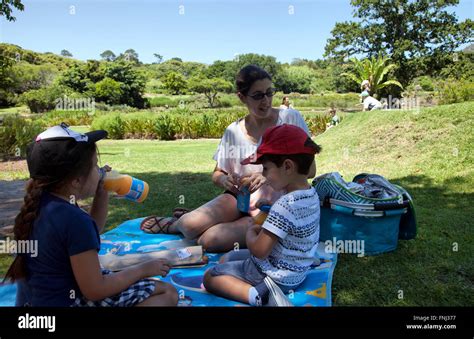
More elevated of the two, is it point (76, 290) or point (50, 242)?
point (50, 242)

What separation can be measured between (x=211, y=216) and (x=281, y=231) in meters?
1.30

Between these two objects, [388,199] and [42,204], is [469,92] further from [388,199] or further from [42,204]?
[42,204]

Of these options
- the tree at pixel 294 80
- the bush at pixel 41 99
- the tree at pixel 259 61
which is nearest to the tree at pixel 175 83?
the tree at pixel 259 61

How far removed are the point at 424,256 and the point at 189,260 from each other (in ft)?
6.04

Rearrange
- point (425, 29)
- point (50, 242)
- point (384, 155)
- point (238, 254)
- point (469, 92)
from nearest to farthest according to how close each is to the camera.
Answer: point (50, 242) < point (238, 254) < point (384, 155) < point (469, 92) < point (425, 29)

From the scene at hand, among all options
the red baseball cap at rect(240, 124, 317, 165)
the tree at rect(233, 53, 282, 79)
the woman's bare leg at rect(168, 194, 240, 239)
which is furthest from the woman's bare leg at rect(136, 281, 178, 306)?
the tree at rect(233, 53, 282, 79)

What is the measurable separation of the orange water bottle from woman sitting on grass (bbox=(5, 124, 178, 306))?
1.39 feet

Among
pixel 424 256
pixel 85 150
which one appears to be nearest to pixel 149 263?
pixel 85 150

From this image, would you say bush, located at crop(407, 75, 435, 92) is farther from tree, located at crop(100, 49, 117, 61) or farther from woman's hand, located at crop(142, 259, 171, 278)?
woman's hand, located at crop(142, 259, 171, 278)

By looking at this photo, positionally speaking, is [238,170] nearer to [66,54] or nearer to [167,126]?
[167,126]

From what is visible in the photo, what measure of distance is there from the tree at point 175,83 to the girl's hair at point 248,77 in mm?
28850

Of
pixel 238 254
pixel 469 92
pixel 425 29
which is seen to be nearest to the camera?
pixel 238 254

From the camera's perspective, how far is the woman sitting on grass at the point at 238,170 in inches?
129

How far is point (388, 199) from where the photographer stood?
3.33 metres
